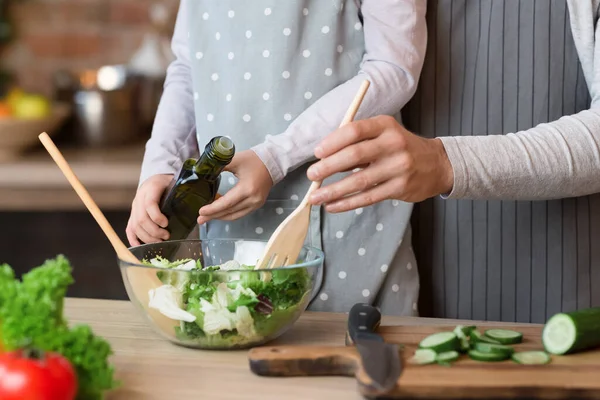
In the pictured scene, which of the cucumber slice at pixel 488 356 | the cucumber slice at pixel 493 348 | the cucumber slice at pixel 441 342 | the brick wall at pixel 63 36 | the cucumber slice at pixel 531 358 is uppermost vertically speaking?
the brick wall at pixel 63 36

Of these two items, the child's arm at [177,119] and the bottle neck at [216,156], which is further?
the child's arm at [177,119]

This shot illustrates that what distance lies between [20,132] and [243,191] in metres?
1.53

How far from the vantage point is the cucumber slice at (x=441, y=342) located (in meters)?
0.92

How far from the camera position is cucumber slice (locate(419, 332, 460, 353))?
916 mm

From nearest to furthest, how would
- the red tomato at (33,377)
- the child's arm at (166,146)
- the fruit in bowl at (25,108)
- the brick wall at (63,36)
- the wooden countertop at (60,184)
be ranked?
the red tomato at (33,377) → the child's arm at (166,146) → the wooden countertop at (60,184) → the fruit in bowl at (25,108) → the brick wall at (63,36)

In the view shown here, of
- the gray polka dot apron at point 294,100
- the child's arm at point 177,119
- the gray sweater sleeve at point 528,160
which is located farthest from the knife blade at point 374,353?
the child's arm at point 177,119

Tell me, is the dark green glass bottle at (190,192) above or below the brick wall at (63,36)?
below

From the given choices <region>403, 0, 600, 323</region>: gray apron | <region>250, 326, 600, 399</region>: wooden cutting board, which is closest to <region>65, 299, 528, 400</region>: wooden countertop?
<region>250, 326, 600, 399</region>: wooden cutting board

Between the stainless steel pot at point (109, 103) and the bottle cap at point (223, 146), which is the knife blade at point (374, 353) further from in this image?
the stainless steel pot at point (109, 103)

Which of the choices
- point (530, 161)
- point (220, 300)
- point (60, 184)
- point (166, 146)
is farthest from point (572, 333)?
point (60, 184)

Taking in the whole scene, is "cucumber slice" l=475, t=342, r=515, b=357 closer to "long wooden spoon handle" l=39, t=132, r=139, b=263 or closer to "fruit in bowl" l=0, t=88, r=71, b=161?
"long wooden spoon handle" l=39, t=132, r=139, b=263

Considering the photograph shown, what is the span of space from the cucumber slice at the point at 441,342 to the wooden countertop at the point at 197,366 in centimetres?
10

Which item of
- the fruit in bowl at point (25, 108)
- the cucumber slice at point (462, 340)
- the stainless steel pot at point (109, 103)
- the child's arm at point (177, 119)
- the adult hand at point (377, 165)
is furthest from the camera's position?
the stainless steel pot at point (109, 103)

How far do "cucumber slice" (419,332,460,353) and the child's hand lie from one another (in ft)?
1.28
